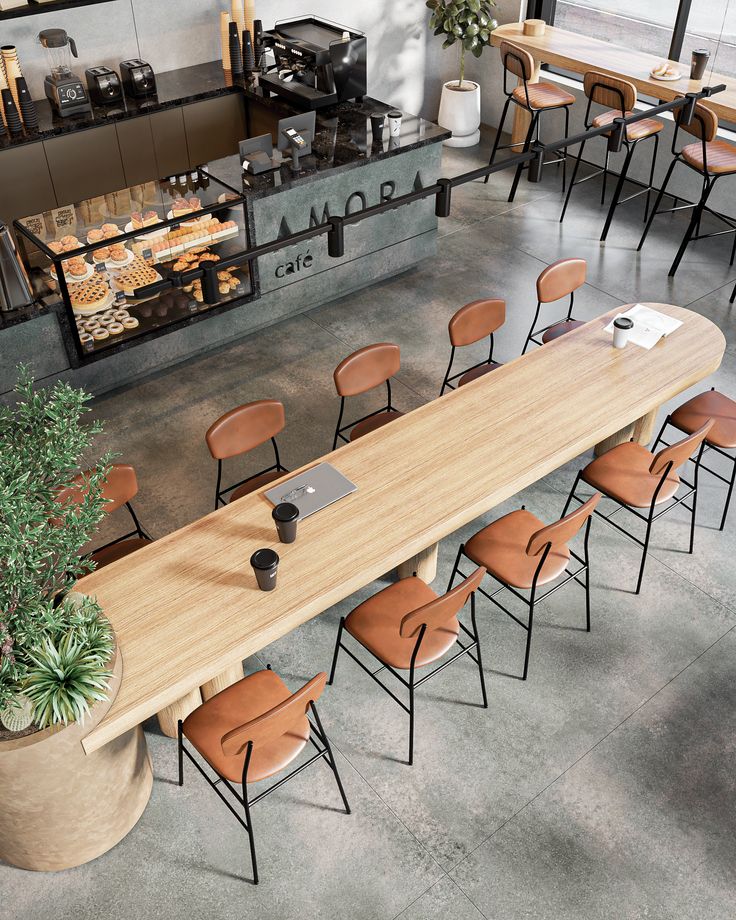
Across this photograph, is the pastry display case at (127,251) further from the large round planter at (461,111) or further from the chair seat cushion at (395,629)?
the large round planter at (461,111)

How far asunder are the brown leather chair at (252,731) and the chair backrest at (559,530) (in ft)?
3.62

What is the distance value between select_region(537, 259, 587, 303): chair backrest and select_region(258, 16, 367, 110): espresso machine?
223cm

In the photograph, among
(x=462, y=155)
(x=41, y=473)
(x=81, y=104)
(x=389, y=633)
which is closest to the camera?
(x=41, y=473)

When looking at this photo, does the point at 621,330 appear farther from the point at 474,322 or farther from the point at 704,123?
the point at 704,123

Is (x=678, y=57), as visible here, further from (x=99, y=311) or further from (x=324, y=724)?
(x=324, y=724)

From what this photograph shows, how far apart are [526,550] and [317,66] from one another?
407 cm

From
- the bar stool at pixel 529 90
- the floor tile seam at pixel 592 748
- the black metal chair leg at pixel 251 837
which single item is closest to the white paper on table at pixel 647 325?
the floor tile seam at pixel 592 748

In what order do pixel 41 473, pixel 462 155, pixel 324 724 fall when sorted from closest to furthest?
pixel 41 473, pixel 324 724, pixel 462 155

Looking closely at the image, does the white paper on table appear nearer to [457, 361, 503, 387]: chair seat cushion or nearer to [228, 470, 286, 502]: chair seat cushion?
[457, 361, 503, 387]: chair seat cushion

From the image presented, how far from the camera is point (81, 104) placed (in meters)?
6.00

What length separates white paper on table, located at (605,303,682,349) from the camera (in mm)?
4457

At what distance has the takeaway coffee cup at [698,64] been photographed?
6.37 metres

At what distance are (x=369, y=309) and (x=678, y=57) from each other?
3.58m

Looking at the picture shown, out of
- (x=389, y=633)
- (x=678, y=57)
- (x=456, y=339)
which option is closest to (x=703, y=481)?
(x=456, y=339)
